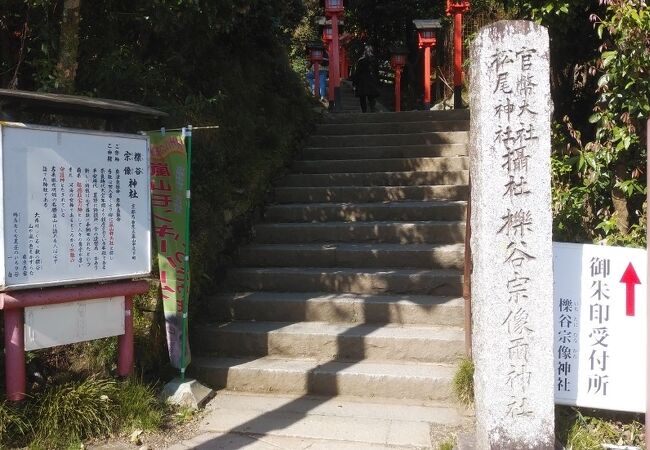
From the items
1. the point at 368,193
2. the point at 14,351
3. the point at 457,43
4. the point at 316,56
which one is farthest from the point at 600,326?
the point at 316,56

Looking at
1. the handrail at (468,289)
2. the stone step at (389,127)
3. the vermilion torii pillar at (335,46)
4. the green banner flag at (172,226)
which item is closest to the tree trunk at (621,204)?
the handrail at (468,289)

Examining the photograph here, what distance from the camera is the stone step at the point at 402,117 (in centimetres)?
858

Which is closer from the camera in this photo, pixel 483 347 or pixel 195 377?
pixel 483 347

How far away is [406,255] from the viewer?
568 cm

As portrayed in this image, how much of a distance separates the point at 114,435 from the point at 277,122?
4900mm

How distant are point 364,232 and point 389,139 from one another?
242 centimetres

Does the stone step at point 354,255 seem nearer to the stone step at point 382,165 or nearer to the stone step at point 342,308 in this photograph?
the stone step at point 342,308

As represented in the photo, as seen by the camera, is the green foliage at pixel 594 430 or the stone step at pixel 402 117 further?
the stone step at pixel 402 117

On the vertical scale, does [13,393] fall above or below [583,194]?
below

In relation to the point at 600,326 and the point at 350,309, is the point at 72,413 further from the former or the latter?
the point at 600,326

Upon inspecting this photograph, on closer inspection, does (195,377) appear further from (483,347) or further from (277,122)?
(277,122)

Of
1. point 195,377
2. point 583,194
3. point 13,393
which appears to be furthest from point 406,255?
point 13,393

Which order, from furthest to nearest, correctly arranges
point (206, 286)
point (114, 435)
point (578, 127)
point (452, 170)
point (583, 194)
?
point (452, 170)
point (578, 127)
point (206, 286)
point (583, 194)
point (114, 435)

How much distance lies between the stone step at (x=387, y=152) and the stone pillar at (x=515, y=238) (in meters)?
4.21
